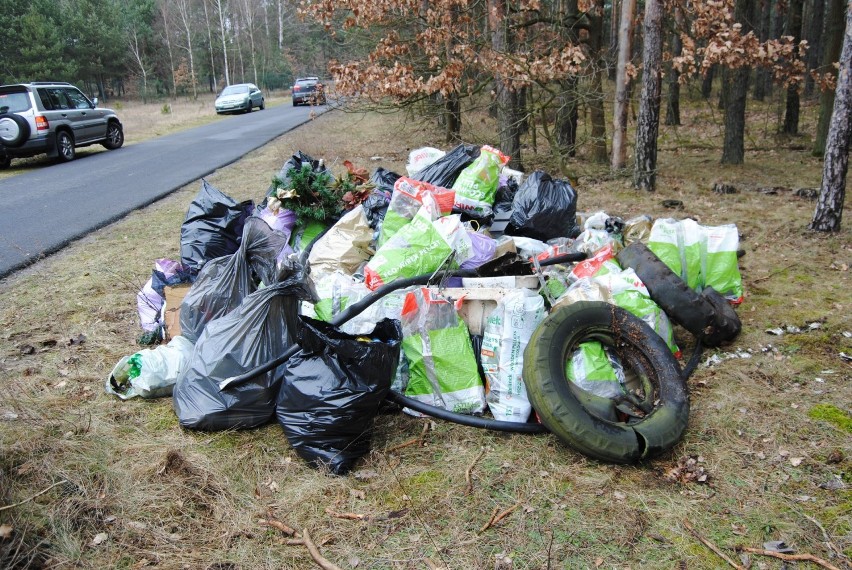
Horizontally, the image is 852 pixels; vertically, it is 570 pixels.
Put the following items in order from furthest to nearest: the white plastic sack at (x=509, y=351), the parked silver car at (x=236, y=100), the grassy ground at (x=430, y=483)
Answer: the parked silver car at (x=236, y=100), the white plastic sack at (x=509, y=351), the grassy ground at (x=430, y=483)

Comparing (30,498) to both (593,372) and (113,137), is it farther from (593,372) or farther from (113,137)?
(113,137)

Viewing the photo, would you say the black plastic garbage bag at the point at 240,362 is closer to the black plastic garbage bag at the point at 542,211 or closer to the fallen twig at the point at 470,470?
the fallen twig at the point at 470,470

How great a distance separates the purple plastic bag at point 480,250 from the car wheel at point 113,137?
43.4 feet

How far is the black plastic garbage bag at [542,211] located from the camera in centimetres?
480

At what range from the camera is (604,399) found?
306 centimetres

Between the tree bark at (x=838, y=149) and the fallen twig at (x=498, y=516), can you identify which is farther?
the tree bark at (x=838, y=149)

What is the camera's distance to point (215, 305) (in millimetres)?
3725

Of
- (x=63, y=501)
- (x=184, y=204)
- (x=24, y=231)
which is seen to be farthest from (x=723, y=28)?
(x=24, y=231)

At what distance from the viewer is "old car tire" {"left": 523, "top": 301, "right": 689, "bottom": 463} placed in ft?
8.99

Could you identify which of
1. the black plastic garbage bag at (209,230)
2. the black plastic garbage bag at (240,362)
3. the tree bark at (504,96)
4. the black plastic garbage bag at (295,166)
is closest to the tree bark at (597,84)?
the tree bark at (504,96)

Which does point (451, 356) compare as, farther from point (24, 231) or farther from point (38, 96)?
point (38, 96)

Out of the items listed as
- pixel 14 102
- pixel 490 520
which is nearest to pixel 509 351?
pixel 490 520

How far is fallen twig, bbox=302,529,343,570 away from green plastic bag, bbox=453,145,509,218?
3.08m

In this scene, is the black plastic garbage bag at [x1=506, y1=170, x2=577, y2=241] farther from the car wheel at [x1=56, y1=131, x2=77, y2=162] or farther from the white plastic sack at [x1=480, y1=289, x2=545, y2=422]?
the car wheel at [x1=56, y1=131, x2=77, y2=162]
